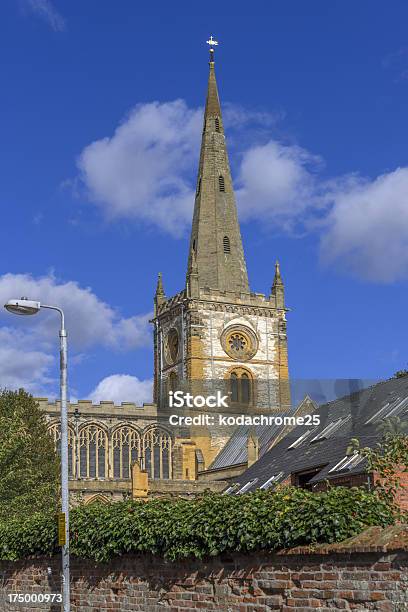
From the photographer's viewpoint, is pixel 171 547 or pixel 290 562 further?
pixel 171 547

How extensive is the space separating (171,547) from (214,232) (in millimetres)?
74317

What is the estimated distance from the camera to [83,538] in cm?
1795

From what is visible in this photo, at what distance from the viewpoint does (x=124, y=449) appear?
80750 mm

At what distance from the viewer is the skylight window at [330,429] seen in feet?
120

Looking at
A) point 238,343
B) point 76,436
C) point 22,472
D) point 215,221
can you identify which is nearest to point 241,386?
point 238,343

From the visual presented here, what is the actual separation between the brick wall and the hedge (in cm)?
24

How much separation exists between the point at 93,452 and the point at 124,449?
8.94 ft

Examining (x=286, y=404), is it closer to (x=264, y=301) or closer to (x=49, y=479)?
(x=264, y=301)

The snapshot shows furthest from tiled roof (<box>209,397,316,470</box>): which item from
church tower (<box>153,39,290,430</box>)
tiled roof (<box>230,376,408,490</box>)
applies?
tiled roof (<box>230,376,408,490</box>)

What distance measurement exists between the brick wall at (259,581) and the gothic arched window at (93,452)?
2392 inches

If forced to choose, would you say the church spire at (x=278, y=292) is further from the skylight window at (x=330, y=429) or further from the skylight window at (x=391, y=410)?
the skylight window at (x=391, y=410)

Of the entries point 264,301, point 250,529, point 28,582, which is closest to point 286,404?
point 264,301

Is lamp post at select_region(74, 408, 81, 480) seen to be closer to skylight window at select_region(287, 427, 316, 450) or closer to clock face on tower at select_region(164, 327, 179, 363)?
clock face on tower at select_region(164, 327, 179, 363)

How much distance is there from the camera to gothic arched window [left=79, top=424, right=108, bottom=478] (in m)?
79.2
